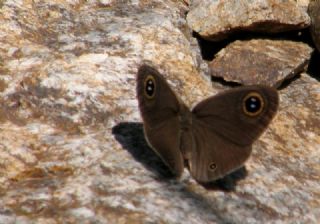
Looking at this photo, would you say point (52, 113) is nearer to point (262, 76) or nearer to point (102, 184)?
point (102, 184)

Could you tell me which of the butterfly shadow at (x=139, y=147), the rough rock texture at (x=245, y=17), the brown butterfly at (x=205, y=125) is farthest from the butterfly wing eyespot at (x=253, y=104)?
the rough rock texture at (x=245, y=17)

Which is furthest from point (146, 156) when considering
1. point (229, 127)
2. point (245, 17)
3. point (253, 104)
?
point (245, 17)

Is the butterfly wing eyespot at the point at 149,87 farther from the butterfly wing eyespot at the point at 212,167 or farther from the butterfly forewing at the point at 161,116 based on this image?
the butterfly wing eyespot at the point at 212,167

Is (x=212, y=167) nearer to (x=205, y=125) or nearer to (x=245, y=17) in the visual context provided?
(x=205, y=125)

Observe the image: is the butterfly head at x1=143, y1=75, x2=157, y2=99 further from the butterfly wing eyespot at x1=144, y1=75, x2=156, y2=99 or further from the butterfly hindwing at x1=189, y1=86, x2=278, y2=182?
the butterfly hindwing at x1=189, y1=86, x2=278, y2=182

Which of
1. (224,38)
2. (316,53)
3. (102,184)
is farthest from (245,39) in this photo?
(102,184)
